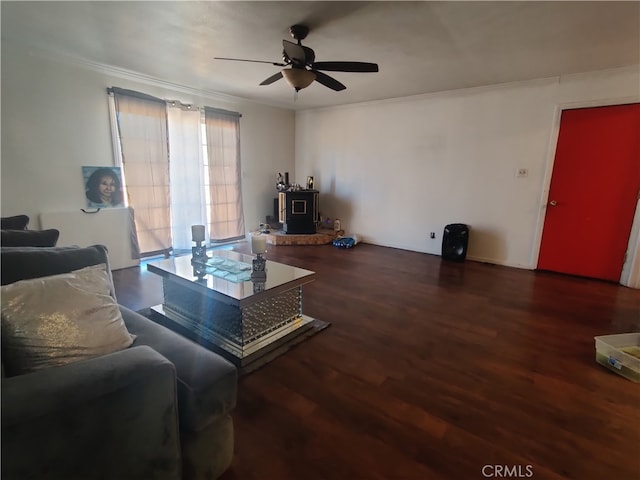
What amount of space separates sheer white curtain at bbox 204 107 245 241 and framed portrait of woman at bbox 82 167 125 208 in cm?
134

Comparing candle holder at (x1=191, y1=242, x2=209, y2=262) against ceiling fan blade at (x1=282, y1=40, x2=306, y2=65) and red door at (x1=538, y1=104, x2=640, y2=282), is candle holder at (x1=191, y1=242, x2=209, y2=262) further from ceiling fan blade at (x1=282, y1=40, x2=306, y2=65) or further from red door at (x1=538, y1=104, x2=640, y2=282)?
red door at (x1=538, y1=104, x2=640, y2=282)

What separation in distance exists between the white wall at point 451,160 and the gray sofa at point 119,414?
440 cm

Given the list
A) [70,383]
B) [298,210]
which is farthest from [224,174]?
[70,383]

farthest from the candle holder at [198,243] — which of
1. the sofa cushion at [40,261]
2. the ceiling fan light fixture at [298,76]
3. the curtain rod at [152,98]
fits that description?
the curtain rod at [152,98]

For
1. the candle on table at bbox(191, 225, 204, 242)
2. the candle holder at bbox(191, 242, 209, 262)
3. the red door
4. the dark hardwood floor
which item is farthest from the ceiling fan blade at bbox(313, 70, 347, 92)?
the red door

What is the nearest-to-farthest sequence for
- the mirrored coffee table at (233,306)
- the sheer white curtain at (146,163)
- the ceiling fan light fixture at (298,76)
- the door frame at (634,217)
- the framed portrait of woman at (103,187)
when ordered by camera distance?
the mirrored coffee table at (233,306), the ceiling fan light fixture at (298,76), the door frame at (634,217), the framed portrait of woman at (103,187), the sheer white curtain at (146,163)

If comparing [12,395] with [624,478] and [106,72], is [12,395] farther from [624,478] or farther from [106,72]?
[106,72]

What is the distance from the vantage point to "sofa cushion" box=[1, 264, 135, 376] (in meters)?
1.11

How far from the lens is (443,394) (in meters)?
1.90

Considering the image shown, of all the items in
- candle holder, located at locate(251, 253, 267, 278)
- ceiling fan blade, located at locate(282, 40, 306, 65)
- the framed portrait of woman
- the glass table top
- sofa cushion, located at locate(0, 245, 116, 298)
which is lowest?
the glass table top

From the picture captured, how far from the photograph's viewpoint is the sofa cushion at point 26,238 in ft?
6.08

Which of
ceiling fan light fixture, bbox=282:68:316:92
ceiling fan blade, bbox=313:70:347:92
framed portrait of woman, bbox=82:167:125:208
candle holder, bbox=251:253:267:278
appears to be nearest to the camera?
candle holder, bbox=251:253:267:278

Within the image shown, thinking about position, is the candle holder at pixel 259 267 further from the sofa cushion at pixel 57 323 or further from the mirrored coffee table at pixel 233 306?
the sofa cushion at pixel 57 323

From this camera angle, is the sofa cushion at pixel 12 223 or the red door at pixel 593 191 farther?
the red door at pixel 593 191
